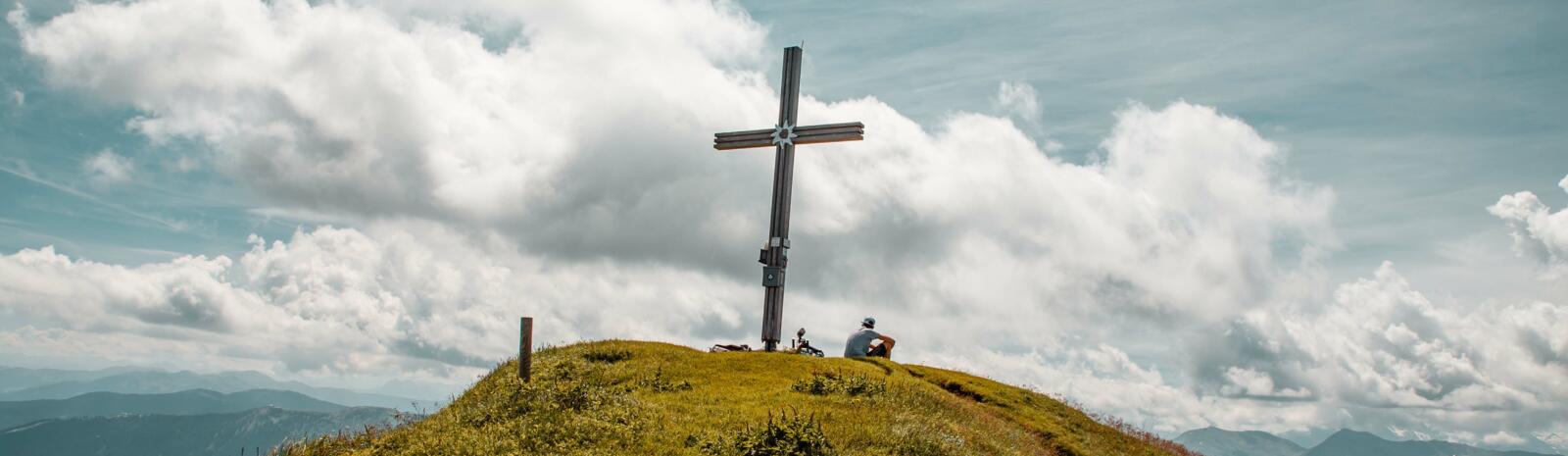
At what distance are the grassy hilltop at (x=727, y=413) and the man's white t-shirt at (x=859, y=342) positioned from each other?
182 centimetres

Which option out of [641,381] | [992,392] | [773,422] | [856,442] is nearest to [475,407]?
[641,381]

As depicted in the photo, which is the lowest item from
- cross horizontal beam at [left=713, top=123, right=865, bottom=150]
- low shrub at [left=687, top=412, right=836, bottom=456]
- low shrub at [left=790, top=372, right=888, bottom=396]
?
low shrub at [left=687, top=412, right=836, bottom=456]

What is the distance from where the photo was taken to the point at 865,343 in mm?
36312

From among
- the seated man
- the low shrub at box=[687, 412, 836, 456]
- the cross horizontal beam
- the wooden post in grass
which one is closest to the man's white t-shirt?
the seated man

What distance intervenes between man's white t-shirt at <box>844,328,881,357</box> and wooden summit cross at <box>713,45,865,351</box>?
2.76 meters

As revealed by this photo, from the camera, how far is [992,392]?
34.5 m

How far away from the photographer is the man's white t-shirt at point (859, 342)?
36.0m

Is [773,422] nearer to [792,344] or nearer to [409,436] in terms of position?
[409,436]

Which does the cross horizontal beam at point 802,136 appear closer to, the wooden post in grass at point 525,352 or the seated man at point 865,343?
the seated man at point 865,343

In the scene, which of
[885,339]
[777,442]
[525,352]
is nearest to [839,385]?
[777,442]

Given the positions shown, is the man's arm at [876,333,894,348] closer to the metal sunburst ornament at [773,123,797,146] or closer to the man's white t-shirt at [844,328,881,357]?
the man's white t-shirt at [844,328,881,357]

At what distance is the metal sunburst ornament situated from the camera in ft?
126

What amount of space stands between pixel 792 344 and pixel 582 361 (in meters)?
9.59

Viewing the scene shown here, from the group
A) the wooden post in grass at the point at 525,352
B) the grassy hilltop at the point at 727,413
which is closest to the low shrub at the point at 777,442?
the grassy hilltop at the point at 727,413
